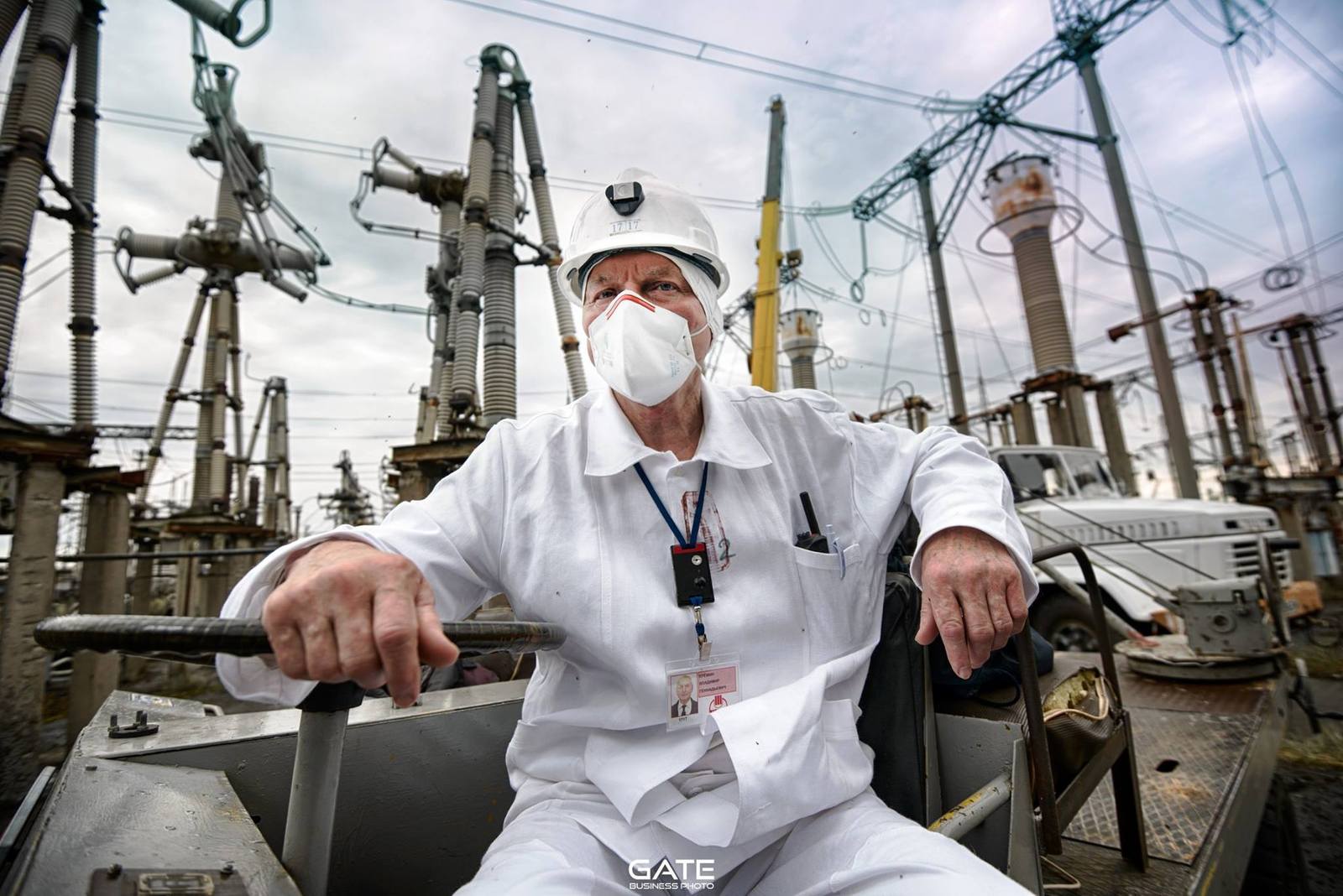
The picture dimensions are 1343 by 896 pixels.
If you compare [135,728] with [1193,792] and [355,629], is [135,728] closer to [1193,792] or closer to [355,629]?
[355,629]

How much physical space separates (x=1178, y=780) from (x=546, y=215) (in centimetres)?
1152

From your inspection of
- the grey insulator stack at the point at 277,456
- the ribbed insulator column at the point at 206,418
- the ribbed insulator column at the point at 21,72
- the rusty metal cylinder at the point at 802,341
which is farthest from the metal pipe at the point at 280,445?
the rusty metal cylinder at the point at 802,341

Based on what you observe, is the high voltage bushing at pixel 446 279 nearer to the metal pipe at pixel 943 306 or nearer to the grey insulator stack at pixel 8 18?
the grey insulator stack at pixel 8 18

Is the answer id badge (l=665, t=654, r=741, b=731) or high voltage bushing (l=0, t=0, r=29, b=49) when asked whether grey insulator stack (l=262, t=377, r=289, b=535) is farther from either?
id badge (l=665, t=654, r=741, b=731)

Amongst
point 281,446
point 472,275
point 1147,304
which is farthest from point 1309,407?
point 281,446

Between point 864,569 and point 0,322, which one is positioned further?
point 0,322

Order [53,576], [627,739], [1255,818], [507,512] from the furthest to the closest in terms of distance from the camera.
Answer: [53,576] < [1255,818] < [507,512] < [627,739]

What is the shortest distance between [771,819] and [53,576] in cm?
780

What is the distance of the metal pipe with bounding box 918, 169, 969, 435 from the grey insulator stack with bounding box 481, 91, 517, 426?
10416 mm

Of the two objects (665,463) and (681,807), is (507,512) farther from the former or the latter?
(681,807)

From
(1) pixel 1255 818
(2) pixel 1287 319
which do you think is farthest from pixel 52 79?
(2) pixel 1287 319

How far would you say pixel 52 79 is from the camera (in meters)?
7.58

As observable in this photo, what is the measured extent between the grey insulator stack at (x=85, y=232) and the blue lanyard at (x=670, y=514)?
11608 millimetres

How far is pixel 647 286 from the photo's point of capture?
5.43 ft
